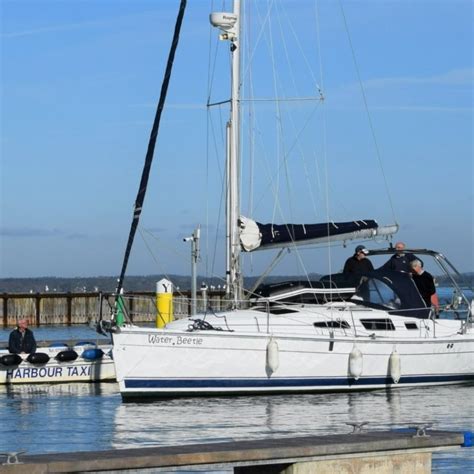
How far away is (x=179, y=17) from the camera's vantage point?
1239 inches

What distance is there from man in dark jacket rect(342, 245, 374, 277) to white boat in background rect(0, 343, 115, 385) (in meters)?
6.26

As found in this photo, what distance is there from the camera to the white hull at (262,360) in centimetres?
2691

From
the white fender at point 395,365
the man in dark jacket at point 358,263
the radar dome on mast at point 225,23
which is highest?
the radar dome on mast at point 225,23

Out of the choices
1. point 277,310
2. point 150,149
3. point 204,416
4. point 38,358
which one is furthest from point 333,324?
point 38,358

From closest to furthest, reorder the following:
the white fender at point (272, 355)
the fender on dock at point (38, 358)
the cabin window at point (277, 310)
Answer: the white fender at point (272, 355)
the cabin window at point (277, 310)
the fender on dock at point (38, 358)

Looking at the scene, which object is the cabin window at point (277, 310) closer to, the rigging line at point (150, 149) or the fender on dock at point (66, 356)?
the rigging line at point (150, 149)

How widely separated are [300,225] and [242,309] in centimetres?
270

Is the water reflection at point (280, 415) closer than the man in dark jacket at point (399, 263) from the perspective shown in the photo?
Yes

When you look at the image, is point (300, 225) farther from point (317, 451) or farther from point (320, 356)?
point (317, 451)

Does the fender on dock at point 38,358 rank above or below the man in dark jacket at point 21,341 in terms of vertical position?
below

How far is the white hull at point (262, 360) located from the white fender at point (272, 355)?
0.28 ft

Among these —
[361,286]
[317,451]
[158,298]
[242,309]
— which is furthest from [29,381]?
[317,451]

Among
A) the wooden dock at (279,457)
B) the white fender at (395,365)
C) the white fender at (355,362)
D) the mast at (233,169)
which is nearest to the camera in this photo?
the wooden dock at (279,457)

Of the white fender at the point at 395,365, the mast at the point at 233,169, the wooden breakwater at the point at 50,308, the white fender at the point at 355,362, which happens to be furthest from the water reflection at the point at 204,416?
the wooden breakwater at the point at 50,308
